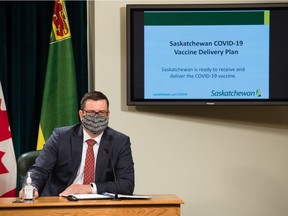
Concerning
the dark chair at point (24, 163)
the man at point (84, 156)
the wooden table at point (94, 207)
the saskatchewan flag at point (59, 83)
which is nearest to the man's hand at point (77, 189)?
the man at point (84, 156)

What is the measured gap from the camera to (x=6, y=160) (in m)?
5.33

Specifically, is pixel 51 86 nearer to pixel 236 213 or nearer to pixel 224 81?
pixel 224 81

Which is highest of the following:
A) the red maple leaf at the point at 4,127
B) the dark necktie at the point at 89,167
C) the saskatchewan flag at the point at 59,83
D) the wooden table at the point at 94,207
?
the saskatchewan flag at the point at 59,83

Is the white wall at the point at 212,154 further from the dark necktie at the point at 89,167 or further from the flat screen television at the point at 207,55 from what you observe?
the dark necktie at the point at 89,167

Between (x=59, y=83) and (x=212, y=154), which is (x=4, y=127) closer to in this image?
(x=59, y=83)

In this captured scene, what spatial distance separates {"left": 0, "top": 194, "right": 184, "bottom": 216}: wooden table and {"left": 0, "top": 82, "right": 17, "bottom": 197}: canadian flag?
73.5 inches

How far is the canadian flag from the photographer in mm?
5285

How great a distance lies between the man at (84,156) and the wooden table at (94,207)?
2.05 feet

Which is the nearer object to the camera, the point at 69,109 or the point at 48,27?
the point at 69,109

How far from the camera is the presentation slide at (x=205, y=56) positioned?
5.05 m

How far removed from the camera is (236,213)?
17.4 feet

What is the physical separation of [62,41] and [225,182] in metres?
1.92

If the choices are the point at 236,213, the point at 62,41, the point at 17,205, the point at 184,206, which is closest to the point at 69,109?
the point at 62,41

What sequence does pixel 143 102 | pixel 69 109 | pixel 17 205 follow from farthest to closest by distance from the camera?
1. pixel 69 109
2. pixel 143 102
3. pixel 17 205
